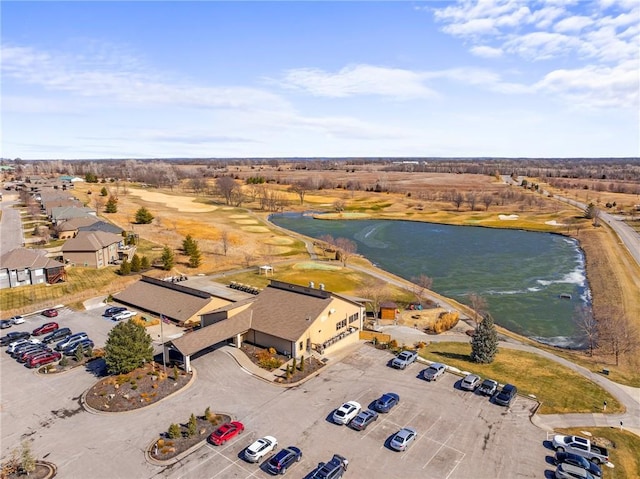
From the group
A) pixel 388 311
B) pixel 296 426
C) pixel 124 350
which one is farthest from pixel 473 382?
pixel 124 350

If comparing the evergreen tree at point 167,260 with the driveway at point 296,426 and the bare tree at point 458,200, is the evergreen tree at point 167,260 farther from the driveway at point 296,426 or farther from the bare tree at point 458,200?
the bare tree at point 458,200

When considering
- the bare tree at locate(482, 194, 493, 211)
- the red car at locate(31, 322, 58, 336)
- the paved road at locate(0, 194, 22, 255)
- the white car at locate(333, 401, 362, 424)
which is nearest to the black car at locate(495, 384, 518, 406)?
the white car at locate(333, 401, 362, 424)

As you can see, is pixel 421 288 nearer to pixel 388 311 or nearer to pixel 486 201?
pixel 388 311

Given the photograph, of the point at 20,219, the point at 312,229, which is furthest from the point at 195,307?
the point at 20,219

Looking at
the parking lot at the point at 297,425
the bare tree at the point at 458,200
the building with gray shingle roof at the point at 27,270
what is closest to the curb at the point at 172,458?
the parking lot at the point at 297,425

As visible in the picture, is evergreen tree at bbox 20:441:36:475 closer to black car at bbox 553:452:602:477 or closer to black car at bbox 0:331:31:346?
black car at bbox 0:331:31:346

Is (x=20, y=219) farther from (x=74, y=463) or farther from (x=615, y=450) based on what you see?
(x=615, y=450)
